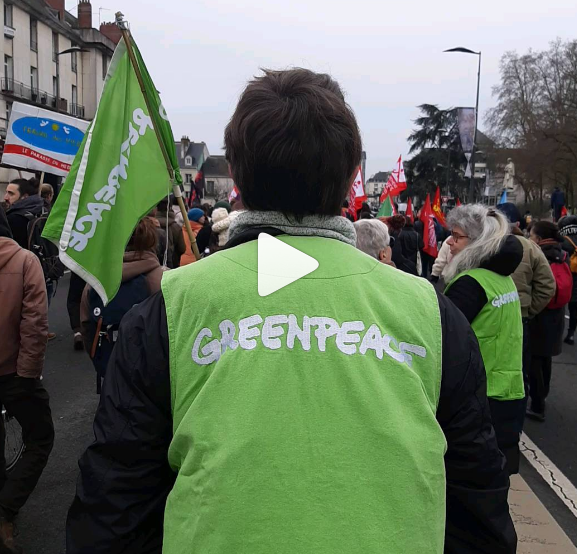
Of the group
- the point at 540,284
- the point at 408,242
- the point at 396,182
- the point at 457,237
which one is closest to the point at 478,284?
the point at 457,237

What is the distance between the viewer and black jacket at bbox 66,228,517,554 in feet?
3.97

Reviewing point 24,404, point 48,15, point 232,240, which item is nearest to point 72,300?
point 24,404

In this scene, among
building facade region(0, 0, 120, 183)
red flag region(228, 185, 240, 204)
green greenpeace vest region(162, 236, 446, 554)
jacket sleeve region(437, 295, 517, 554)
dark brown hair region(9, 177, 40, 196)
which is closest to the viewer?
green greenpeace vest region(162, 236, 446, 554)

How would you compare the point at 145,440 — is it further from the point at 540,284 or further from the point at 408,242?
the point at 408,242

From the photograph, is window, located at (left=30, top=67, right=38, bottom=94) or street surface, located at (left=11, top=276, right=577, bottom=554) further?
window, located at (left=30, top=67, right=38, bottom=94)

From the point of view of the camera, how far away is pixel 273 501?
1.07 m

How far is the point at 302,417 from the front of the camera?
1.10 metres

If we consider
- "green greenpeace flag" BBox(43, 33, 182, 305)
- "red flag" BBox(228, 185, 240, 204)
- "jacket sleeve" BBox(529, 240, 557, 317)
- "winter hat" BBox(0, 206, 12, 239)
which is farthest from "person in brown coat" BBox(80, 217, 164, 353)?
"jacket sleeve" BBox(529, 240, 557, 317)

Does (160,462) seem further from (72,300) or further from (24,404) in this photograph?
(72,300)

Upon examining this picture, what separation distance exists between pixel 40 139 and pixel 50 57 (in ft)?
132

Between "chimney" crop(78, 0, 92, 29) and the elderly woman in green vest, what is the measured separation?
53128 mm

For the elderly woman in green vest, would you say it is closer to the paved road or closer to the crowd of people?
the crowd of people

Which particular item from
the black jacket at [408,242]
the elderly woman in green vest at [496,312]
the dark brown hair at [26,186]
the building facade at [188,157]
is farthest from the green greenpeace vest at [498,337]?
the building facade at [188,157]

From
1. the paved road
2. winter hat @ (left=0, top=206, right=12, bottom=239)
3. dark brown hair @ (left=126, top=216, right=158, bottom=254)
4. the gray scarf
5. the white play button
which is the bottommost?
the paved road
